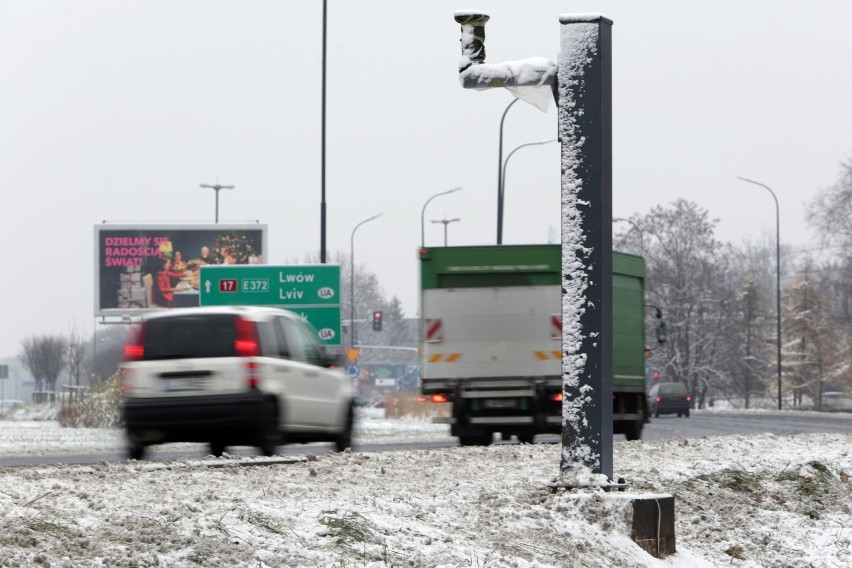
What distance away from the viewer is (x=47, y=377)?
242ft

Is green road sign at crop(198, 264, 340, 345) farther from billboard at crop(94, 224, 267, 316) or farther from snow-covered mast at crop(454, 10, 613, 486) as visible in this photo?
billboard at crop(94, 224, 267, 316)

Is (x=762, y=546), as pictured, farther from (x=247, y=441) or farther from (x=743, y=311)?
(x=743, y=311)

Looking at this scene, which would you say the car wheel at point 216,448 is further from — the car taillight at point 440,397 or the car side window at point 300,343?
the car taillight at point 440,397

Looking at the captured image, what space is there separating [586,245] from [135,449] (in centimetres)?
721

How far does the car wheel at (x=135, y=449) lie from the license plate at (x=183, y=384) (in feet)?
2.27

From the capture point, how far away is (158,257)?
62375 mm

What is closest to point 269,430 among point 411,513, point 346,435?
point 346,435

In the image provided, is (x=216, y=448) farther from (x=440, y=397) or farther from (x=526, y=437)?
(x=526, y=437)

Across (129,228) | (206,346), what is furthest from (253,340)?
(129,228)

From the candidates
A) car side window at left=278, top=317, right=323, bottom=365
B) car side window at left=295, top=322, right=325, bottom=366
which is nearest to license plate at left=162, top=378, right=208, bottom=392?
car side window at left=278, top=317, right=323, bottom=365

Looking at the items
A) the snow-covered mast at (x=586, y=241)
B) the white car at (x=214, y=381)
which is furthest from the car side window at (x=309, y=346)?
the snow-covered mast at (x=586, y=241)

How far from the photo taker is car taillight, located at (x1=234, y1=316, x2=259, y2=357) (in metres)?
15.6

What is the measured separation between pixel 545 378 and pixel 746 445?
6.79 metres

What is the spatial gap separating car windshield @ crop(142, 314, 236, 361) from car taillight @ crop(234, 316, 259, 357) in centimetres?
5
